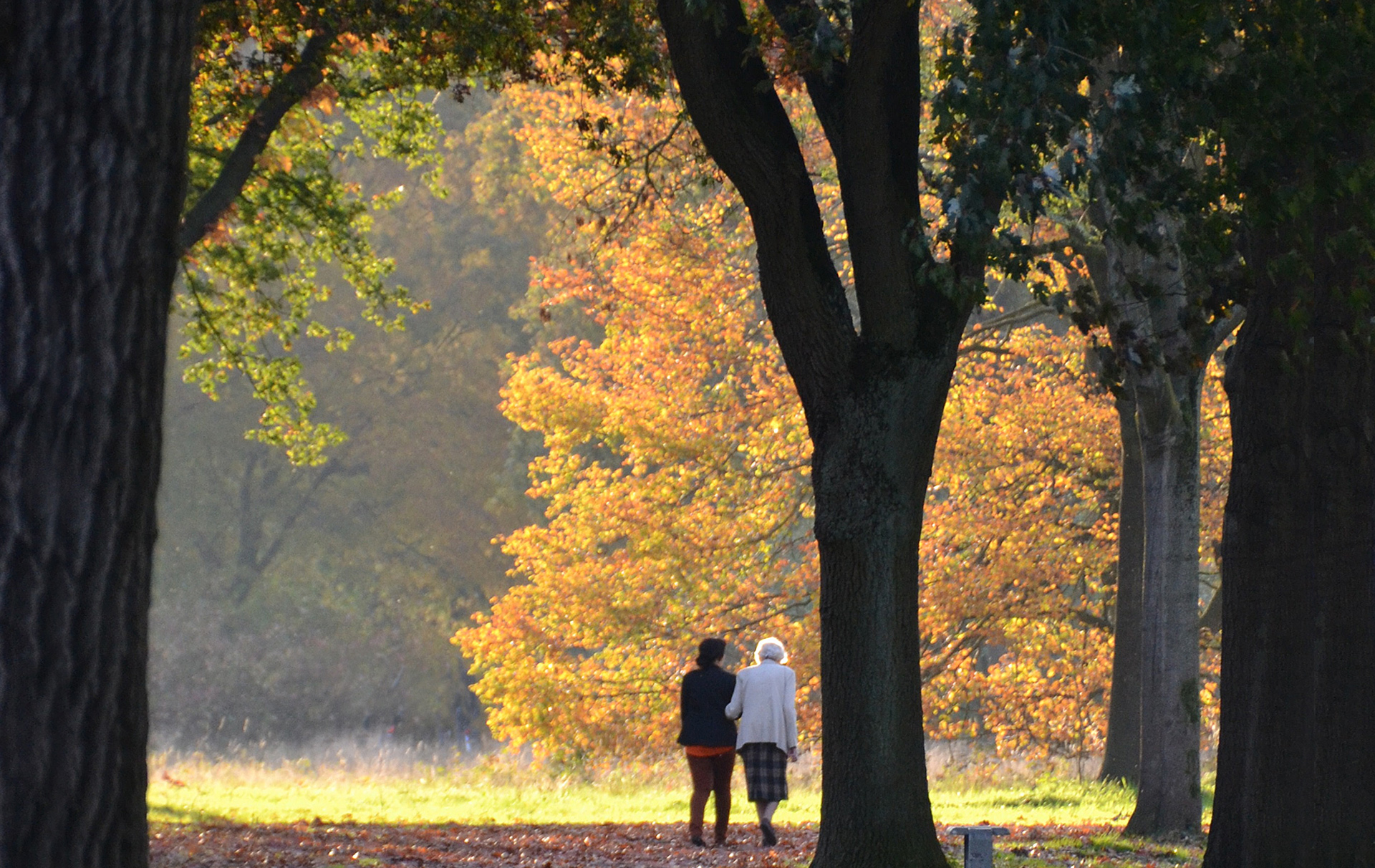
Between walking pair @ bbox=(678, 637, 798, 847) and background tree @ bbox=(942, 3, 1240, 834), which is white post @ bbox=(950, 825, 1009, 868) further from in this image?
walking pair @ bbox=(678, 637, 798, 847)

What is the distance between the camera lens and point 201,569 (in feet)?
154

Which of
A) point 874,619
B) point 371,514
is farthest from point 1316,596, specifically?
point 371,514

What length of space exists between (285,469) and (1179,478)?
38.8 meters

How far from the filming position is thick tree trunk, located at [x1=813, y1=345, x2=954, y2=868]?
8023 mm

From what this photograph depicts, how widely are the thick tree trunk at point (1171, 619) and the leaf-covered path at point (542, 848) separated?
450 millimetres

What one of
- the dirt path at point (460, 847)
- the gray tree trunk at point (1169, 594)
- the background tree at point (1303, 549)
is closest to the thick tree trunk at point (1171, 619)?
the gray tree trunk at point (1169, 594)

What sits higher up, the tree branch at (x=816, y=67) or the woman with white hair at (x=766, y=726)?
the tree branch at (x=816, y=67)

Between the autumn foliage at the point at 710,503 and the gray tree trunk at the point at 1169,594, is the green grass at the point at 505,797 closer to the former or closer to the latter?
the autumn foliage at the point at 710,503

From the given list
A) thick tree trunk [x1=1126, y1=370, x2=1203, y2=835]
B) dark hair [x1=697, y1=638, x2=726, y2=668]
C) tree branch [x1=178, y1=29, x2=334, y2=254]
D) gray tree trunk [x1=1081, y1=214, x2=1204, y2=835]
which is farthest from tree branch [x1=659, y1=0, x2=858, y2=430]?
tree branch [x1=178, y1=29, x2=334, y2=254]

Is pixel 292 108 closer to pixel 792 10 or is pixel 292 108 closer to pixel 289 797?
pixel 792 10

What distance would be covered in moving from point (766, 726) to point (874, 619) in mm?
3642

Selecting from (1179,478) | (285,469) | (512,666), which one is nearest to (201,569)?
(285,469)

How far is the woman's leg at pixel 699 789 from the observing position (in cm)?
1173

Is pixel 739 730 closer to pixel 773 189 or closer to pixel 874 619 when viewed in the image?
pixel 874 619
